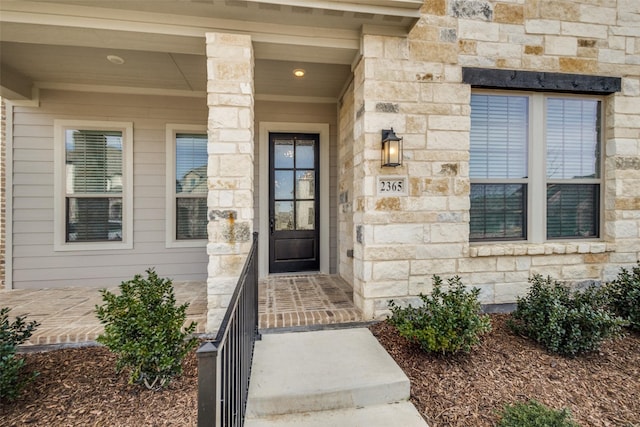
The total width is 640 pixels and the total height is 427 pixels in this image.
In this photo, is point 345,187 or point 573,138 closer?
point 573,138

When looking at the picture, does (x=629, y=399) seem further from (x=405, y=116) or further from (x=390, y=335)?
(x=405, y=116)

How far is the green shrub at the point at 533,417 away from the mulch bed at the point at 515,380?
0.11 meters

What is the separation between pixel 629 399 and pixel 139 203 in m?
5.26

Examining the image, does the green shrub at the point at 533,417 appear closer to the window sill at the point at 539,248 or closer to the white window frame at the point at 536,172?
the window sill at the point at 539,248

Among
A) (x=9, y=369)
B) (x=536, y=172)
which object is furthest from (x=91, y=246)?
(x=536, y=172)

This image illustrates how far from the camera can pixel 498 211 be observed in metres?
3.35

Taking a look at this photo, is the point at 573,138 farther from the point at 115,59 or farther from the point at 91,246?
the point at 91,246

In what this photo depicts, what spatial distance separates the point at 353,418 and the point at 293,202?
315 centimetres

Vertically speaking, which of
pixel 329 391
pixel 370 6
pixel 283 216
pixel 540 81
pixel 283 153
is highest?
pixel 370 6

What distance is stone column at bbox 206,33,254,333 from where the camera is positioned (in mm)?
2738

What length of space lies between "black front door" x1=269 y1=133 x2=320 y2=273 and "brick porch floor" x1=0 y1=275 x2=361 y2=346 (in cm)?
37

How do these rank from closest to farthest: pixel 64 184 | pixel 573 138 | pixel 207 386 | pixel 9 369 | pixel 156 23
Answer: pixel 207 386
pixel 9 369
pixel 156 23
pixel 573 138
pixel 64 184

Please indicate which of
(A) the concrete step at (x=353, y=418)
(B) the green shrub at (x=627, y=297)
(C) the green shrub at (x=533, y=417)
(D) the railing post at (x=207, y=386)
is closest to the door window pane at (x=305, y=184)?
(A) the concrete step at (x=353, y=418)

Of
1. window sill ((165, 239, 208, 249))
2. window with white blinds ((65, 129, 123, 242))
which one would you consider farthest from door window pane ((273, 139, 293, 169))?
window with white blinds ((65, 129, 123, 242))
